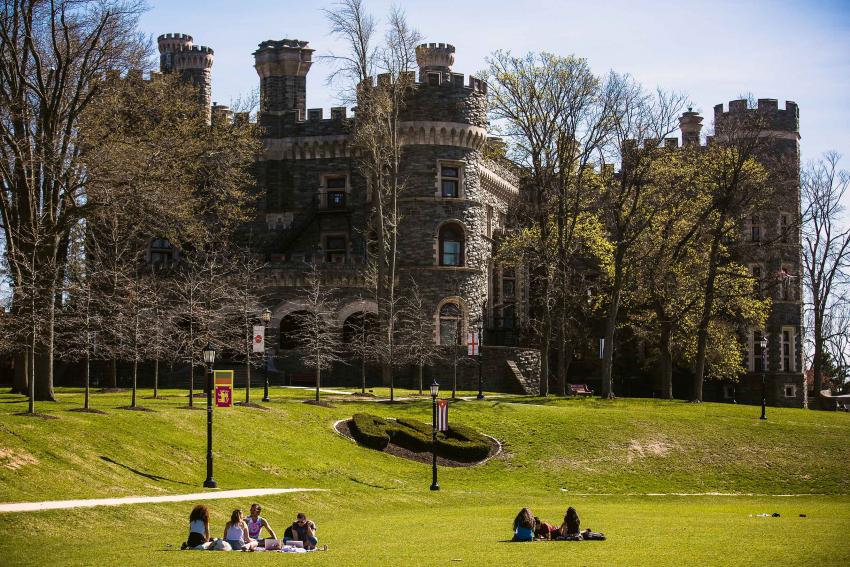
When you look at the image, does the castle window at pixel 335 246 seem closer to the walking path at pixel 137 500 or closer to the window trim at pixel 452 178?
the window trim at pixel 452 178

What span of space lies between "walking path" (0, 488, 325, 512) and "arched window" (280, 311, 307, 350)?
23.6 metres

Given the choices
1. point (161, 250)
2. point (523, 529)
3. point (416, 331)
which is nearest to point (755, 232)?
point (416, 331)

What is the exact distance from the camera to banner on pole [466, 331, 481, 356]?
5378cm

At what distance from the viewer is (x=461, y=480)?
39.6m

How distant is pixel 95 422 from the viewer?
110 ft

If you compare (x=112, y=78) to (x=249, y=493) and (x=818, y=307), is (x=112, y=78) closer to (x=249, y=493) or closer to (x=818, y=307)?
(x=249, y=493)

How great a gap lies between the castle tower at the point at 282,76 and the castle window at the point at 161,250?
8.50 metres

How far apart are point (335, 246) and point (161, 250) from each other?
866 centimetres

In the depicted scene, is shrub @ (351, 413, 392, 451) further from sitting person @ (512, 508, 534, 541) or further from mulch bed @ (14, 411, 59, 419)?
sitting person @ (512, 508, 534, 541)

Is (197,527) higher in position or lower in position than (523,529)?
higher

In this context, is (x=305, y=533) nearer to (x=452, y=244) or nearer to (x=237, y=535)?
(x=237, y=535)

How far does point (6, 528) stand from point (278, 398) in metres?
23.1

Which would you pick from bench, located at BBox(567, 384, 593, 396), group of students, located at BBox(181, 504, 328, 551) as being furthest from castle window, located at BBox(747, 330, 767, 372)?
group of students, located at BBox(181, 504, 328, 551)

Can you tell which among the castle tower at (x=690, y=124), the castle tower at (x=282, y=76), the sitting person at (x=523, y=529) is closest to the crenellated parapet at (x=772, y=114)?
the castle tower at (x=690, y=124)
